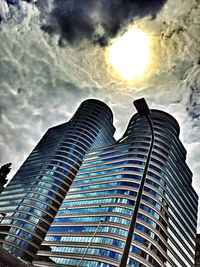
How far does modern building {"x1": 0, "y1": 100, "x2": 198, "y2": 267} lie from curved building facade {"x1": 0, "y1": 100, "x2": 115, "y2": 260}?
39 centimetres

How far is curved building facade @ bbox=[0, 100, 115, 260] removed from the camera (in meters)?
87.4

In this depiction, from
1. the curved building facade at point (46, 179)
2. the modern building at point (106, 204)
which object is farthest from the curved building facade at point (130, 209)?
the curved building facade at point (46, 179)

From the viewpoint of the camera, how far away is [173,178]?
8562 cm

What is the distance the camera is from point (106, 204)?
241 ft

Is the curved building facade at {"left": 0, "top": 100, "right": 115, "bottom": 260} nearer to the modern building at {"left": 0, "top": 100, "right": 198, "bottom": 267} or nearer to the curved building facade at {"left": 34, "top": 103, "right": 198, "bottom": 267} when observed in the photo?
the modern building at {"left": 0, "top": 100, "right": 198, "bottom": 267}

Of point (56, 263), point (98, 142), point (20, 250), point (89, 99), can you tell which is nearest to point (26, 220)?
point (20, 250)

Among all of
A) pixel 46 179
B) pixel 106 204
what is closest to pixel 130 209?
pixel 106 204

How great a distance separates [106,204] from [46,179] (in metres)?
40.7

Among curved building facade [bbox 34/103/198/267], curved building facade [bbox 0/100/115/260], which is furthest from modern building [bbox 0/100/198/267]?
curved building facade [bbox 0/100/115/260]

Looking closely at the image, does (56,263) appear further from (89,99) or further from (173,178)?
→ (89,99)

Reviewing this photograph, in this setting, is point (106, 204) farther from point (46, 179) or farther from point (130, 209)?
point (46, 179)

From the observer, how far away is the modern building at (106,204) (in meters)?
64.2

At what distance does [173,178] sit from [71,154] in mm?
51285

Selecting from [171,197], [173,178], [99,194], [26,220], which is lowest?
[26,220]
